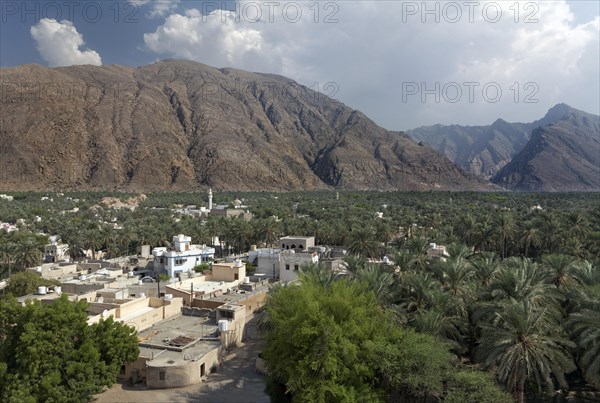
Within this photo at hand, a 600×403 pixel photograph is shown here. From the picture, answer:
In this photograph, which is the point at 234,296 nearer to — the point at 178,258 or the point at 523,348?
the point at 178,258

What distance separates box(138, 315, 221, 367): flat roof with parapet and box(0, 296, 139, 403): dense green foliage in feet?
4.75

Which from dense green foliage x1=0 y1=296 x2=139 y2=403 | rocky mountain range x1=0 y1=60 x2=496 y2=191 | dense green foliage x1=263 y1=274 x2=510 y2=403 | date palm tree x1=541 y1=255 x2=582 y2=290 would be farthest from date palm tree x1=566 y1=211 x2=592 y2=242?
rocky mountain range x1=0 y1=60 x2=496 y2=191

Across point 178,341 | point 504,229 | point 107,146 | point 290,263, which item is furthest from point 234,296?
point 107,146

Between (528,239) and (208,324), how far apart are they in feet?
97.4

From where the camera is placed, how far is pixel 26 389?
17.8 meters

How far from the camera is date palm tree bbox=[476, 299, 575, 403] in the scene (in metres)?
16.8

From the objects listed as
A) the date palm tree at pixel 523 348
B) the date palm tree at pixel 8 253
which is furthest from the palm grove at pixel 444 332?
the date palm tree at pixel 8 253

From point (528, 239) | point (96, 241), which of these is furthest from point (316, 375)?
point (96, 241)

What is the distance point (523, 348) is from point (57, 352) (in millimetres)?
17009

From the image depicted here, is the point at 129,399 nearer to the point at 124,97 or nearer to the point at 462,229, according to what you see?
the point at 462,229

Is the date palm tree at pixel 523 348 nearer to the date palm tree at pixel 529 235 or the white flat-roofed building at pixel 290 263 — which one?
the white flat-roofed building at pixel 290 263

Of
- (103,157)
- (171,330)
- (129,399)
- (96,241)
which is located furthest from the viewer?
(103,157)

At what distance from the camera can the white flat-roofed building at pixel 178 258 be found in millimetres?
42281

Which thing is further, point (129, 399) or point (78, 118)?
point (78, 118)
